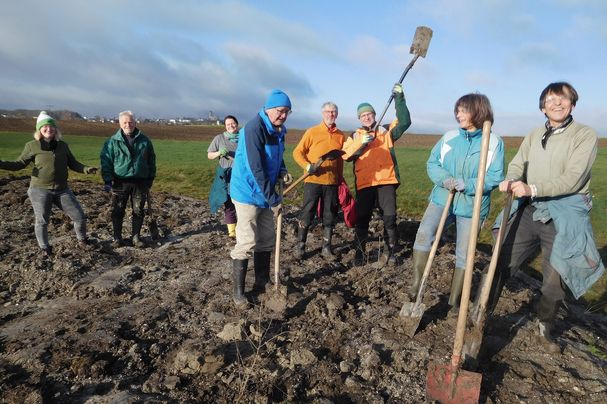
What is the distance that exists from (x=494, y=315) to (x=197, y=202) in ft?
25.2

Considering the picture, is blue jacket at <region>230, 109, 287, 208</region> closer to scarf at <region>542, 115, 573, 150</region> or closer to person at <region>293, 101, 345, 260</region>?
person at <region>293, 101, 345, 260</region>

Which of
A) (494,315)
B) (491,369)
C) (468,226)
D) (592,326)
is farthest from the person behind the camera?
(592,326)

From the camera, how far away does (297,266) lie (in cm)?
595

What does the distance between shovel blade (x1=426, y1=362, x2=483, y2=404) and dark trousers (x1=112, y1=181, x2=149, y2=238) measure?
5.35 meters

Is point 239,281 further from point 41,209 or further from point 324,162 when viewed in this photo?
point 41,209

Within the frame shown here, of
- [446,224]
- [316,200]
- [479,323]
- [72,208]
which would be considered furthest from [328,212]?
[72,208]

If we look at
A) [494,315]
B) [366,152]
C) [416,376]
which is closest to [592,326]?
[494,315]

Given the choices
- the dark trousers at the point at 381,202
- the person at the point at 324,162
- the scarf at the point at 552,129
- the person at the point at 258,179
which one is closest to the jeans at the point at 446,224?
the scarf at the point at 552,129

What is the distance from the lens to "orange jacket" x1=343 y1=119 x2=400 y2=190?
5.70m

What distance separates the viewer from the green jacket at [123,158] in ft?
20.7

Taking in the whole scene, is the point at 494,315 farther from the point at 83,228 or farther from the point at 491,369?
the point at 83,228

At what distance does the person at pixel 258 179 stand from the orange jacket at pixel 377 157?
1.48 meters

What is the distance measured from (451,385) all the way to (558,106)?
2.40m

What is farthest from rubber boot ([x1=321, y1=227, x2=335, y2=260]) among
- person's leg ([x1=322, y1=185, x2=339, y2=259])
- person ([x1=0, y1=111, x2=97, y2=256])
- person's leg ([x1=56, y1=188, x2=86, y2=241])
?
person ([x1=0, y1=111, x2=97, y2=256])
